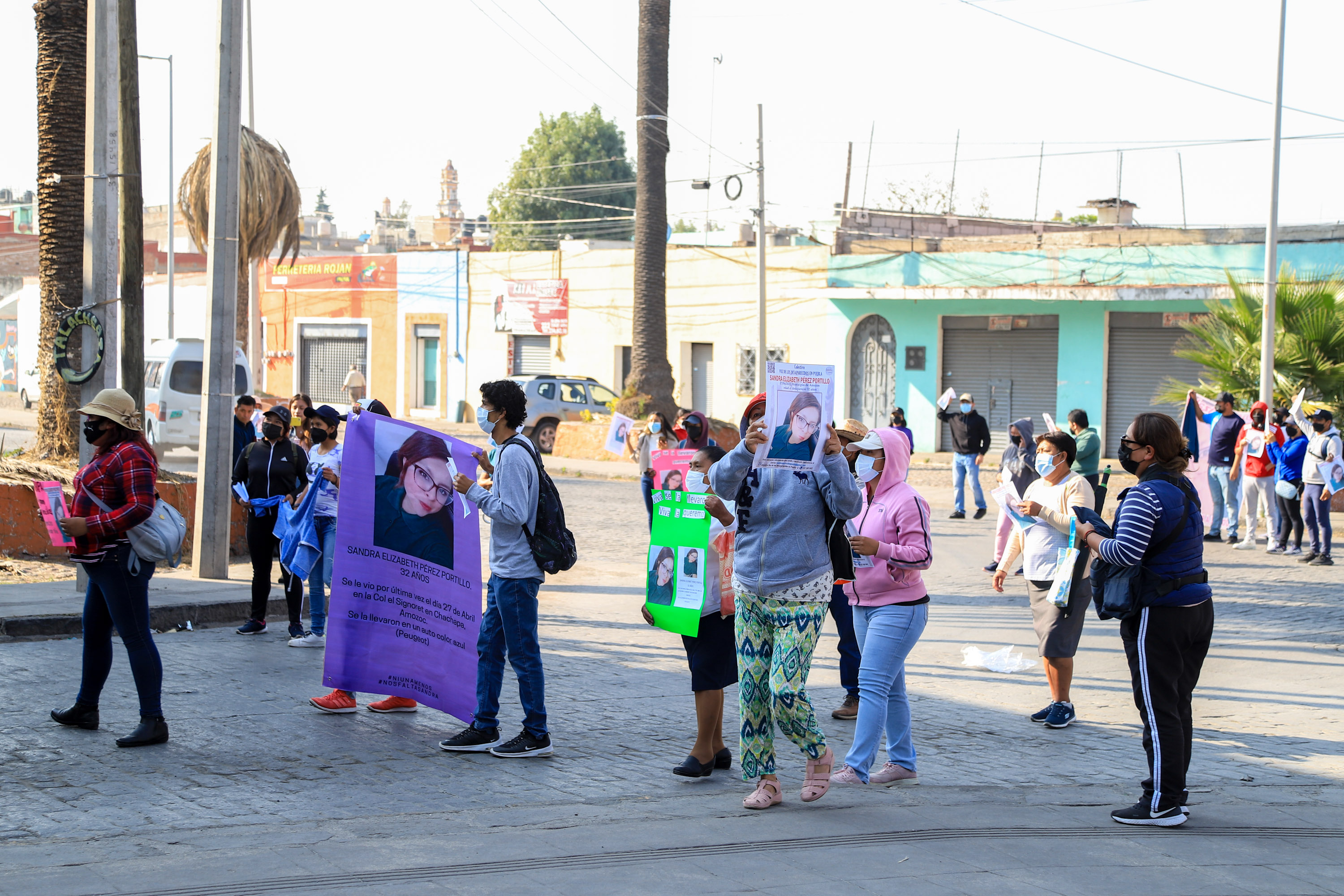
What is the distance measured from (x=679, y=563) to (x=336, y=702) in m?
2.47

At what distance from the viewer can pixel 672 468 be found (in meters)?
6.28

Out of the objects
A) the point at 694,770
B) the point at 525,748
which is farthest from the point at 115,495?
the point at 694,770

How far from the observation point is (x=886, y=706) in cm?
607

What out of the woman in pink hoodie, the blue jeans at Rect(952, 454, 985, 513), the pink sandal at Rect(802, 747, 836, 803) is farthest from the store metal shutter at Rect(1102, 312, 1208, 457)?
the pink sandal at Rect(802, 747, 836, 803)

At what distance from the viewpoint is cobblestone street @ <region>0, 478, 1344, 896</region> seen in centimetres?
477

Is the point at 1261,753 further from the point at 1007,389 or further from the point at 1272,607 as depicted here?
the point at 1007,389

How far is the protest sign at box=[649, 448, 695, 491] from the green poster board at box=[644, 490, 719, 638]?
0.04m

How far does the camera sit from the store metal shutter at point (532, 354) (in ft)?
134

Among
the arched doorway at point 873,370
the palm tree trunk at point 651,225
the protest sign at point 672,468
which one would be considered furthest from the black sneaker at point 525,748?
the arched doorway at point 873,370

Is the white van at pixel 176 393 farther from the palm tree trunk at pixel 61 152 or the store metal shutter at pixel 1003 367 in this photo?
the store metal shutter at pixel 1003 367

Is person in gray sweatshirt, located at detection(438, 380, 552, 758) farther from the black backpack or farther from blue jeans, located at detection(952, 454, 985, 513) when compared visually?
blue jeans, located at detection(952, 454, 985, 513)

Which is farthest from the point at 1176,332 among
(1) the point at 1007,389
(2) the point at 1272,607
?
(2) the point at 1272,607

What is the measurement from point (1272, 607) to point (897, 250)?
873 inches

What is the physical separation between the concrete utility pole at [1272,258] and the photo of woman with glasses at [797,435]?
568 inches
